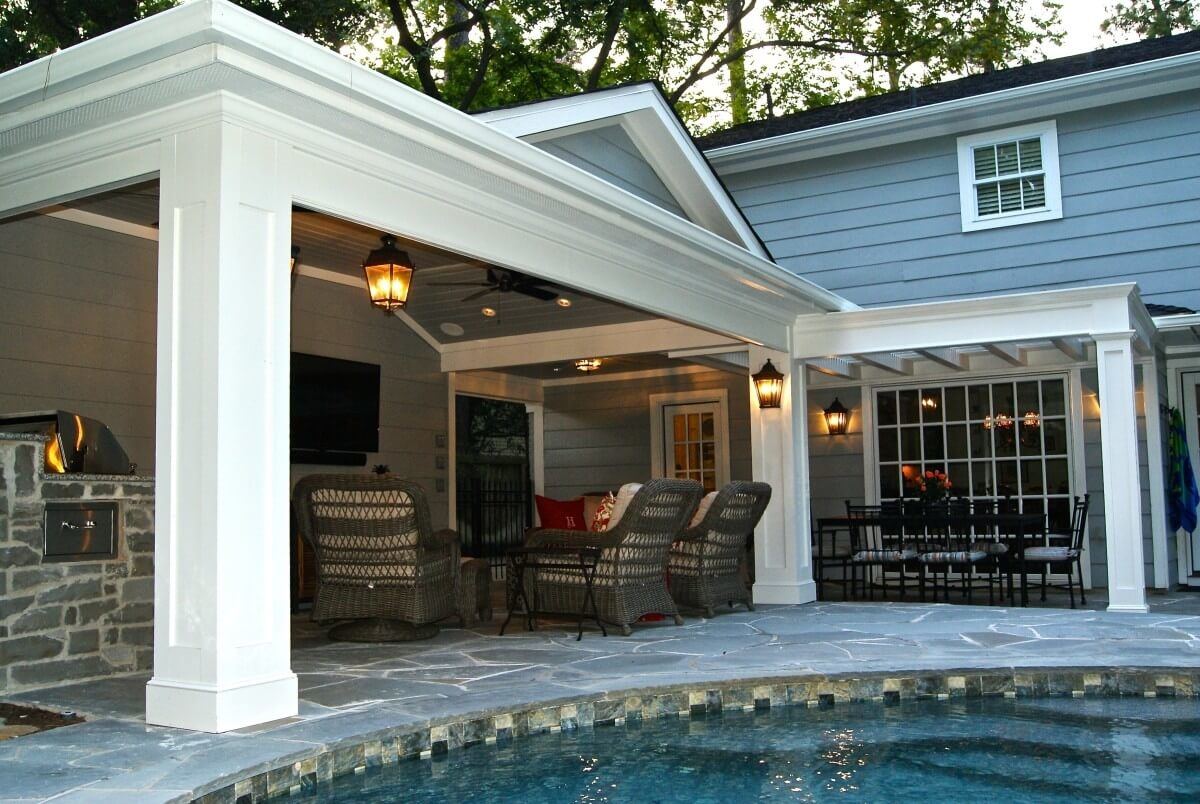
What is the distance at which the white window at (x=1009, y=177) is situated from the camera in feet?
32.6

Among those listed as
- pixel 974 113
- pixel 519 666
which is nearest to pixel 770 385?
pixel 974 113

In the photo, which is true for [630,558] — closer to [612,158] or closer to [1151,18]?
[612,158]

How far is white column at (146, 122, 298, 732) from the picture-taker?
3.91 meters

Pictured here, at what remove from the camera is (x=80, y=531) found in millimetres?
4938

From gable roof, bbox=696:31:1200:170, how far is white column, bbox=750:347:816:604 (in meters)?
3.02

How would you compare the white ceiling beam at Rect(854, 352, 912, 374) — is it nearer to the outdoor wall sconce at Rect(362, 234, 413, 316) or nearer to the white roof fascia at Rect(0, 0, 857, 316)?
the outdoor wall sconce at Rect(362, 234, 413, 316)

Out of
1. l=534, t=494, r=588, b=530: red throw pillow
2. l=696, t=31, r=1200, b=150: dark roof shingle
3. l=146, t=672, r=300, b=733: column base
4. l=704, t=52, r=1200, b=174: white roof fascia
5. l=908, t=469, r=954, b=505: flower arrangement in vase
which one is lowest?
l=146, t=672, r=300, b=733: column base

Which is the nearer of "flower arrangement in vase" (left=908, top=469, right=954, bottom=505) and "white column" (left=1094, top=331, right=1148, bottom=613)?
"white column" (left=1094, top=331, right=1148, bottom=613)

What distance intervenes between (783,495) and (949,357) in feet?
6.65

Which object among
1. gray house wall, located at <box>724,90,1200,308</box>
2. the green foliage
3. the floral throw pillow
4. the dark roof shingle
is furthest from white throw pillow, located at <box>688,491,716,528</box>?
the green foliage

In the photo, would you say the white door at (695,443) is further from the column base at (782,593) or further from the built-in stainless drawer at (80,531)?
the built-in stainless drawer at (80,531)

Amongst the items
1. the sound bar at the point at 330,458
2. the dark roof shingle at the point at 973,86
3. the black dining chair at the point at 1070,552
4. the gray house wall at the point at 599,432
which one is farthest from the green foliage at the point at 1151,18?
the sound bar at the point at 330,458

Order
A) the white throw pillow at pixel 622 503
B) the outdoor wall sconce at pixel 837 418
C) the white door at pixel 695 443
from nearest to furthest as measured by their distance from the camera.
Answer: the white throw pillow at pixel 622 503 → the outdoor wall sconce at pixel 837 418 → the white door at pixel 695 443

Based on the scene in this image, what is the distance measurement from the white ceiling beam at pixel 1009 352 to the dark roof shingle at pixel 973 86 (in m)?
2.38
